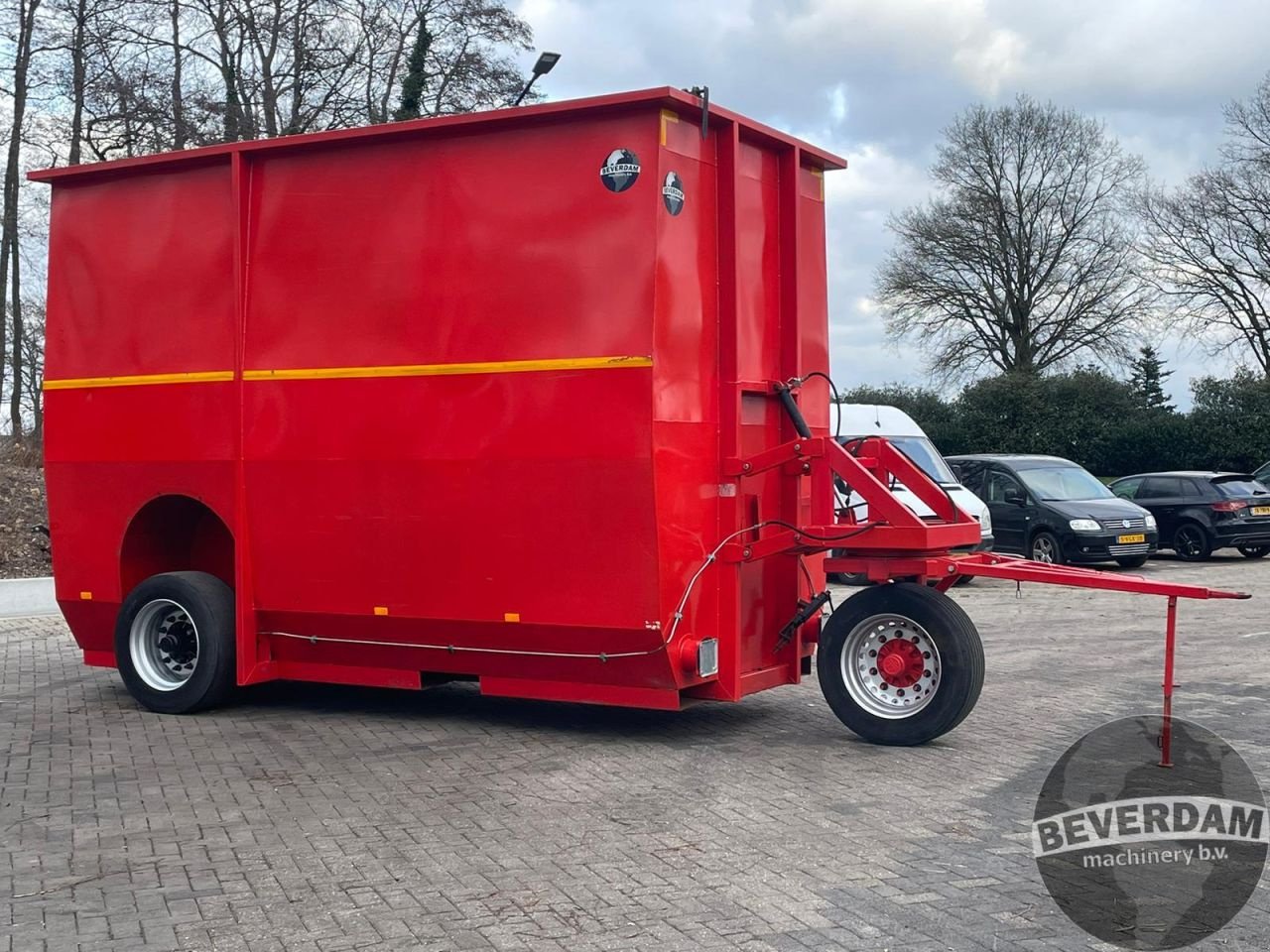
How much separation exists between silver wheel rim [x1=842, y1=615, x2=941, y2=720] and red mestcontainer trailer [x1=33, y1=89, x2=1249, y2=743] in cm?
2

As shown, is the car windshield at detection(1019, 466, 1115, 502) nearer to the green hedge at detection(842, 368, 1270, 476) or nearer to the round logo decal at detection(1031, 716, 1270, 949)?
the green hedge at detection(842, 368, 1270, 476)

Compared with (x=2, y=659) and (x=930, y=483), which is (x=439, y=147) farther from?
(x=2, y=659)

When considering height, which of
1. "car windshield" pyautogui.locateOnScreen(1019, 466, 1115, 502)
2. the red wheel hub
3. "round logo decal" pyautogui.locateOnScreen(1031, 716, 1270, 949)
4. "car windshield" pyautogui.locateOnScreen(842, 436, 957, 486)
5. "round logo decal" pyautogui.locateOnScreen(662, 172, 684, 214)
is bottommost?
"round logo decal" pyautogui.locateOnScreen(1031, 716, 1270, 949)

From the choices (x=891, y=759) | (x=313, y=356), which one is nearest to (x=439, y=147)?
(x=313, y=356)

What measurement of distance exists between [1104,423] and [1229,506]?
41.5 feet

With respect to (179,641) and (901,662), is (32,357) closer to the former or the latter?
(179,641)

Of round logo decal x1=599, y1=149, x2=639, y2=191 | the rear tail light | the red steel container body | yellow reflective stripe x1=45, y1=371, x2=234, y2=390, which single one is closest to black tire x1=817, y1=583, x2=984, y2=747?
the red steel container body

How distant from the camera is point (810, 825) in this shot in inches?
255

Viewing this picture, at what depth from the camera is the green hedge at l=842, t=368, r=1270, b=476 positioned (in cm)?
3322

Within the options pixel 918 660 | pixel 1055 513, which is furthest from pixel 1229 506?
pixel 918 660

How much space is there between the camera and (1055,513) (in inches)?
829

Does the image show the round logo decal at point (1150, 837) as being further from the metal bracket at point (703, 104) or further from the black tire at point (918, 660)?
the metal bracket at point (703, 104)

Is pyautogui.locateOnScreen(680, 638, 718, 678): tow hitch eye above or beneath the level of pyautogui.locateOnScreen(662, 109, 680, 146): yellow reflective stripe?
beneath

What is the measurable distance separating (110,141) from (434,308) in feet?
58.5
